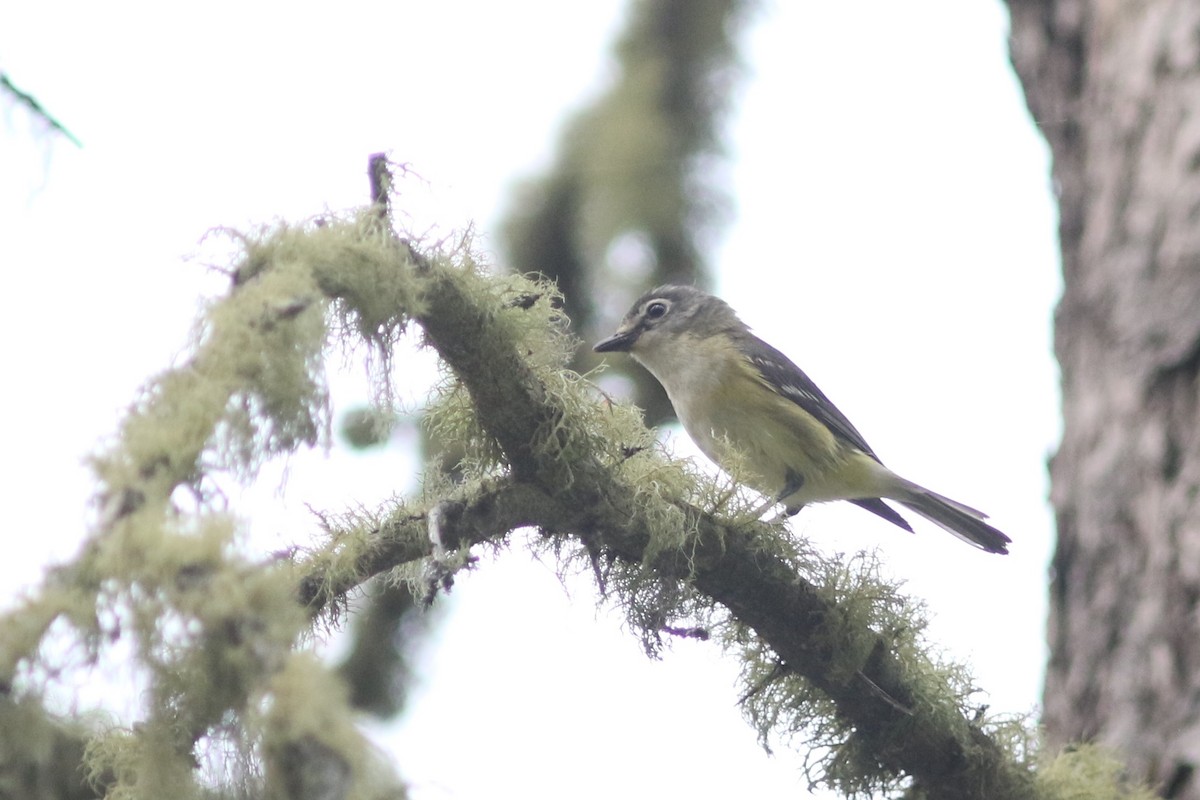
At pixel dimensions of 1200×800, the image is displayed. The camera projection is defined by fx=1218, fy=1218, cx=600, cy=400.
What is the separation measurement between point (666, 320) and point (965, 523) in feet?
5.62

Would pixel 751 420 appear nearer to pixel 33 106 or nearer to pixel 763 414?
pixel 763 414

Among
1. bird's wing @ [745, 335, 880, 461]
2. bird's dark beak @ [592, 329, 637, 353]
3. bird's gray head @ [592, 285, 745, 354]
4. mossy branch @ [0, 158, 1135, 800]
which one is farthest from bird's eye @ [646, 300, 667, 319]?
mossy branch @ [0, 158, 1135, 800]

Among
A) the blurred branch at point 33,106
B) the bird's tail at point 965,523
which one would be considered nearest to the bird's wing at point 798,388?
the bird's tail at point 965,523

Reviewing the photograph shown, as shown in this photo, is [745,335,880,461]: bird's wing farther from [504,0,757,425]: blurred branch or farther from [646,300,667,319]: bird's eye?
[504,0,757,425]: blurred branch

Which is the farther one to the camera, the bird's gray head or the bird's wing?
the bird's wing

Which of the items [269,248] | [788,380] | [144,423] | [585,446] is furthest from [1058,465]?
[144,423]

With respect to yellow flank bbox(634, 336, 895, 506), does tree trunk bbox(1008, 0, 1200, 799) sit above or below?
below

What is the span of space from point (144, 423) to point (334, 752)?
1.75ft

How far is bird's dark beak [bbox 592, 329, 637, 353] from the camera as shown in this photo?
16.5ft

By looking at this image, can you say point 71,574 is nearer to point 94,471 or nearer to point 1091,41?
point 94,471

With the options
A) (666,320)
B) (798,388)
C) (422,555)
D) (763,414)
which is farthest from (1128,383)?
(422,555)

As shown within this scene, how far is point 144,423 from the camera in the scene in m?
1.53

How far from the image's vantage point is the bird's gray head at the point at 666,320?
193 inches

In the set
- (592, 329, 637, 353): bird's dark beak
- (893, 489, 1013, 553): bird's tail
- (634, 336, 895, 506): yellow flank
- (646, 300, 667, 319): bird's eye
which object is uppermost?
(592, 329, 637, 353): bird's dark beak
